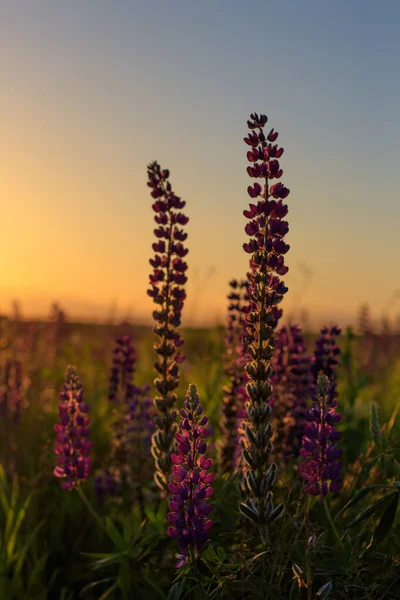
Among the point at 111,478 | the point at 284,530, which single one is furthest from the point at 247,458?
Result: the point at 111,478

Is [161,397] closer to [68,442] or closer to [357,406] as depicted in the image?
[68,442]

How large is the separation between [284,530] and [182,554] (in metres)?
0.45

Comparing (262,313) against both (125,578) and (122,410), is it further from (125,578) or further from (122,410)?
(122,410)

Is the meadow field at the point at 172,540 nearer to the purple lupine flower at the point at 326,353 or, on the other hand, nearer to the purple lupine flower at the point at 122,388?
the purple lupine flower at the point at 122,388

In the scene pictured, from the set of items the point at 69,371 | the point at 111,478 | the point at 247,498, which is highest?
the point at 69,371

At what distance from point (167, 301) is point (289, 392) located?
1072 mm

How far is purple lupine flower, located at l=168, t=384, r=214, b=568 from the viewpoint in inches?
101

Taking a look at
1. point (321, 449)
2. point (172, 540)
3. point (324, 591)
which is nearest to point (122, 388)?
point (172, 540)

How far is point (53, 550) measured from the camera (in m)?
4.61

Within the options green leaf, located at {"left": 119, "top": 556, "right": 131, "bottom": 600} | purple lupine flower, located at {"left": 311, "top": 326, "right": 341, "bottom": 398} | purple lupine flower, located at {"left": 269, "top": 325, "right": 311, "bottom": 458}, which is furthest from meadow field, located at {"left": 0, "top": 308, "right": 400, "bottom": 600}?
purple lupine flower, located at {"left": 311, "top": 326, "right": 341, "bottom": 398}

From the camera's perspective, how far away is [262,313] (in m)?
2.77

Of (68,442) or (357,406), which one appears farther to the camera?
(357,406)

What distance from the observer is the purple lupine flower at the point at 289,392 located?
397 centimetres

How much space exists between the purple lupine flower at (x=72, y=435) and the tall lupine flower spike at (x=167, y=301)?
42 centimetres
